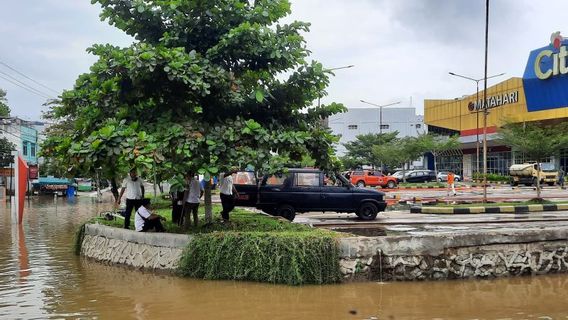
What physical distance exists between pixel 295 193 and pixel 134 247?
6.17 m

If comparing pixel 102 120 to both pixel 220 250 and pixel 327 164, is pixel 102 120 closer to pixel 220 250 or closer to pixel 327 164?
pixel 220 250

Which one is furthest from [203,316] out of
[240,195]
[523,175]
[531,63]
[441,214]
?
[531,63]

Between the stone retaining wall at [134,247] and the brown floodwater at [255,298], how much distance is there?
0.26 m

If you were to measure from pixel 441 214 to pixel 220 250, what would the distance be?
11.9m

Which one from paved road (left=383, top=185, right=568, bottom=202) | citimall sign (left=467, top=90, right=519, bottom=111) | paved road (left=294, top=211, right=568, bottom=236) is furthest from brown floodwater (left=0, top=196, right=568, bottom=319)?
citimall sign (left=467, top=90, right=519, bottom=111)

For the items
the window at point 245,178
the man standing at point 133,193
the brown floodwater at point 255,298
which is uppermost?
the window at point 245,178

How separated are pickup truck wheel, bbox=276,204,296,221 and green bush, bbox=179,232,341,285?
6497 mm

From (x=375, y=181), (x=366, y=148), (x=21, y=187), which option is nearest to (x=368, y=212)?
(x=21, y=187)

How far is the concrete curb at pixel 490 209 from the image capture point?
1850cm

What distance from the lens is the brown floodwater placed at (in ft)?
21.0

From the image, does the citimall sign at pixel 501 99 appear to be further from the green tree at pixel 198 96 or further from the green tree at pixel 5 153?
the green tree at pixel 198 96

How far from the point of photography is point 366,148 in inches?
2437

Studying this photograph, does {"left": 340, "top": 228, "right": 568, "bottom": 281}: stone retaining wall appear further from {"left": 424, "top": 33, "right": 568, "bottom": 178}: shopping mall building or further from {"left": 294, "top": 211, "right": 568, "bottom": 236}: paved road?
{"left": 424, "top": 33, "right": 568, "bottom": 178}: shopping mall building

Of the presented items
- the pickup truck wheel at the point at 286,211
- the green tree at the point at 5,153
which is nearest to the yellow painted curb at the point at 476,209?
the pickup truck wheel at the point at 286,211
